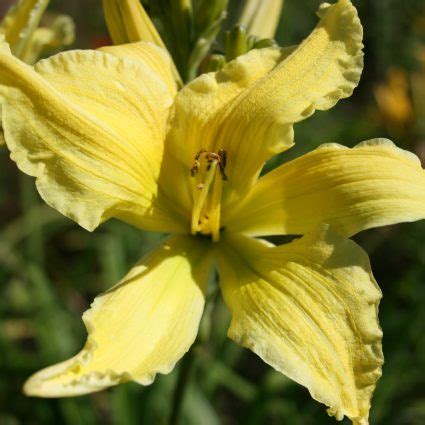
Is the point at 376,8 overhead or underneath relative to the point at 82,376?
underneath

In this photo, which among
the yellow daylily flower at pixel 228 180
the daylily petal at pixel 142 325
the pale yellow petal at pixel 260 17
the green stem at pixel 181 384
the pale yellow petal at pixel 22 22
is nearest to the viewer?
the daylily petal at pixel 142 325

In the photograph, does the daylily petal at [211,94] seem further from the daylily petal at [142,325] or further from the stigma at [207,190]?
the daylily petal at [142,325]

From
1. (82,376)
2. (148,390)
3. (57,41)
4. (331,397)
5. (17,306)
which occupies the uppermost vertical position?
(57,41)

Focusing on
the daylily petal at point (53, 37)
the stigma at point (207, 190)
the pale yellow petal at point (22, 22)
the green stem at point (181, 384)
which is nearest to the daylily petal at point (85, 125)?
the stigma at point (207, 190)

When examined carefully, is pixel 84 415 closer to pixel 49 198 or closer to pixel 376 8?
pixel 49 198

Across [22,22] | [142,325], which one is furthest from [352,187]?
[22,22]

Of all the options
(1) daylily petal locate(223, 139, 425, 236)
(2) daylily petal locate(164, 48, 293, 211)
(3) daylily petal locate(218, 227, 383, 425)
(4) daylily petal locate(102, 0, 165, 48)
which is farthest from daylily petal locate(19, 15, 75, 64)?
(3) daylily petal locate(218, 227, 383, 425)

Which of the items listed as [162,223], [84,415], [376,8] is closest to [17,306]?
[84,415]
